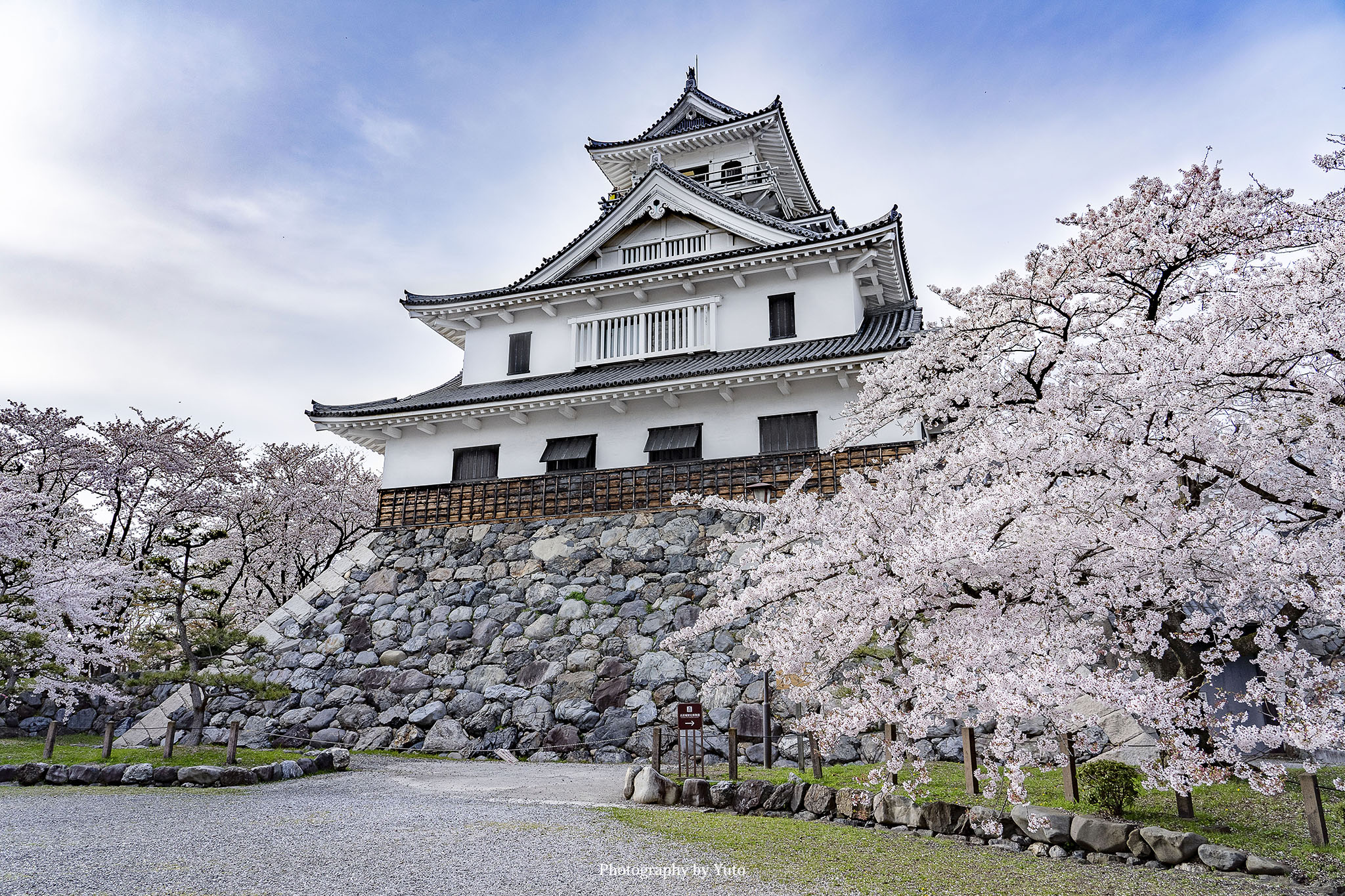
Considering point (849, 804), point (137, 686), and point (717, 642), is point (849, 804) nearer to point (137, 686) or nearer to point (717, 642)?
point (717, 642)

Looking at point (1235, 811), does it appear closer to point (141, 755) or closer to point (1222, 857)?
point (1222, 857)

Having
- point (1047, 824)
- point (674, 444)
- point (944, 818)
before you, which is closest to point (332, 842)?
point (944, 818)

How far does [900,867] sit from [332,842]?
476 cm

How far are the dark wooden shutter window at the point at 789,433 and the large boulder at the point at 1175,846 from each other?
33.8ft

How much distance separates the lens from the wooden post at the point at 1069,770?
702cm

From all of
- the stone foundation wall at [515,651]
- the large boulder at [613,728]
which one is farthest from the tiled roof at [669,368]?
the large boulder at [613,728]

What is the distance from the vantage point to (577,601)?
14.8 metres

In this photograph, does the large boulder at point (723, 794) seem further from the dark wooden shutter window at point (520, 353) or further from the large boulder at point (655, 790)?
the dark wooden shutter window at point (520, 353)

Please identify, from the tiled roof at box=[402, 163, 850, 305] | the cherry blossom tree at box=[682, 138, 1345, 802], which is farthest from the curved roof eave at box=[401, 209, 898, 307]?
the cherry blossom tree at box=[682, 138, 1345, 802]

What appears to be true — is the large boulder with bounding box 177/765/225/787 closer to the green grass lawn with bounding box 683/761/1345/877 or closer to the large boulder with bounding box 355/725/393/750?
the large boulder with bounding box 355/725/393/750

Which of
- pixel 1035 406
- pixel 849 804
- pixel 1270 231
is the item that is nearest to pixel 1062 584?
pixel 1035 406

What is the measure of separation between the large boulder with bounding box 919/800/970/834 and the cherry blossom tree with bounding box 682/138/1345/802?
484 millimetres

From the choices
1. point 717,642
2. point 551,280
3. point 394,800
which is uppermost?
point 551,280

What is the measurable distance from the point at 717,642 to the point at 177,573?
32.9 feet
